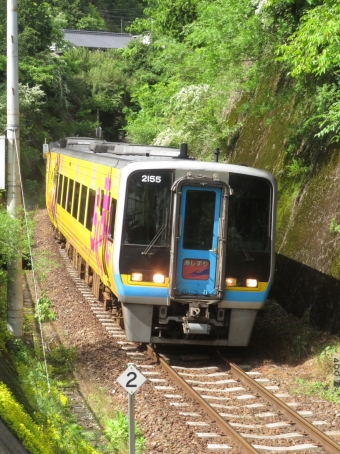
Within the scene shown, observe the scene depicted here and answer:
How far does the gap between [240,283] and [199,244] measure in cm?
77

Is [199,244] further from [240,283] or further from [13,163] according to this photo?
[13,163]

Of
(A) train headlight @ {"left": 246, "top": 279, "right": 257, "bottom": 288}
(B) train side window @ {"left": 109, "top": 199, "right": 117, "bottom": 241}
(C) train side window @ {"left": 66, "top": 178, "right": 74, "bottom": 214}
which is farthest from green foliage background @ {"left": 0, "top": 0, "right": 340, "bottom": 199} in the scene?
(C) train side window @ {"left": 66, "top": 178, "right": 74, "bottom": 214}

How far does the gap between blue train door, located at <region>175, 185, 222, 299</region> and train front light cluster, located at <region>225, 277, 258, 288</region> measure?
7.7 inches

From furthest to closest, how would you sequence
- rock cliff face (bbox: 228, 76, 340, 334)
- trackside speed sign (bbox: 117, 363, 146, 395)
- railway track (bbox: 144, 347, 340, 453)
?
rock cliff face (bbox: 228, 76, 340, 334)
railway track (bbox: 144, 347, 340, 453)
trackside speed sign (bbox: 117, 363, 146, 395)

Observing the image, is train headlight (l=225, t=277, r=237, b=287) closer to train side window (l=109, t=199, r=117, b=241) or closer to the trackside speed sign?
train side window (l=109, t=199, r=117, b=241)

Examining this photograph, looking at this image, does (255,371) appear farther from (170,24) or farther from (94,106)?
(94,106)

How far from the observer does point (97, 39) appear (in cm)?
6712

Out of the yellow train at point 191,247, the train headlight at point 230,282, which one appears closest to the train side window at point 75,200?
the yellow train at point 191,247

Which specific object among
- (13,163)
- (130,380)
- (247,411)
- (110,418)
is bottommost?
(110,418)

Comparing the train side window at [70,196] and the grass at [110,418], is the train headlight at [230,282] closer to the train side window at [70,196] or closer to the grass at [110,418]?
the grass at [110,418]

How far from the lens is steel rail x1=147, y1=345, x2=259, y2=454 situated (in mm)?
7264

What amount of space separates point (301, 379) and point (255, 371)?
796mm

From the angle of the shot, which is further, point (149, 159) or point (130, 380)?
point (149, 159)

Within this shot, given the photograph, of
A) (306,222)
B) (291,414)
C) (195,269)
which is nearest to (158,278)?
(195,269)
